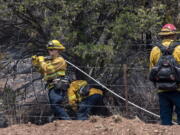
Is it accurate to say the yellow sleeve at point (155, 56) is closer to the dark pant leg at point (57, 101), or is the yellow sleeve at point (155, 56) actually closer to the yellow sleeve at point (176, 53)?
the yellow sleeve at point (176, 53)

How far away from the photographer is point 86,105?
9.98m

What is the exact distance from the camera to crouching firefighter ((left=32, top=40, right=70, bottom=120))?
28.5 ft

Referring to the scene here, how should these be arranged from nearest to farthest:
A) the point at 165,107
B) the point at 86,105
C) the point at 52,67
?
1. the point at 165,107
2. the point at 52,67
3. the point at 86,105

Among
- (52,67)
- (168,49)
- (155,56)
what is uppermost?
(168,49)

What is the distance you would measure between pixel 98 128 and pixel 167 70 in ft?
4.81

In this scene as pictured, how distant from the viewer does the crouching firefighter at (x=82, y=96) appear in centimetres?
995

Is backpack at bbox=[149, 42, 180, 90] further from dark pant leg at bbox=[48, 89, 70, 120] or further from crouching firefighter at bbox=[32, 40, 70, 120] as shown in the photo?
dark pant leg at bbox=[48, 89, 70, 120]

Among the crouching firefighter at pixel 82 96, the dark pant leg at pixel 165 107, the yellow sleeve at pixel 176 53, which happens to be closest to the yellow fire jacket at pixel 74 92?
the crouching firefighter at pixel 82 96

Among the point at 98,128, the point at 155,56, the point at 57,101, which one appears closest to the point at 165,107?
the point at 155,56

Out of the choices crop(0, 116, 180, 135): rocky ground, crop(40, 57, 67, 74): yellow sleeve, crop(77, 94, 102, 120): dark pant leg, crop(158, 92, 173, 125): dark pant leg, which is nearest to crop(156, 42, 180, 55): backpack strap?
crop(158, 92, 173, 125): dark pant leg

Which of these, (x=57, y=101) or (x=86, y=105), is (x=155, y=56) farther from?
(x=86, y=105)

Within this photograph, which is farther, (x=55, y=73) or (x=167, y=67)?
(x=55, y=73)

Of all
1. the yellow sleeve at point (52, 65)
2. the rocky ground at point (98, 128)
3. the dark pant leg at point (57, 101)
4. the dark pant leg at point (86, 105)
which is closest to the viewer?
the rocky ground at point (98, 128)

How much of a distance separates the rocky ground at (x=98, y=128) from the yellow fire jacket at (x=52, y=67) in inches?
64.7
